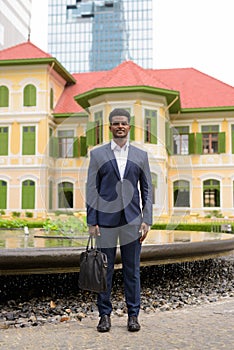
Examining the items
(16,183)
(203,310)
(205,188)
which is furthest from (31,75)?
(203,310)

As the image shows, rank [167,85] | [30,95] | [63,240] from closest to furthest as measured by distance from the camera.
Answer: [63,240]
[30,95]
[167,85]

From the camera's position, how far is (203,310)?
4.69 meters

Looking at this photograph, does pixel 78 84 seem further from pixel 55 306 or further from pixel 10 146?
pixel 55 306

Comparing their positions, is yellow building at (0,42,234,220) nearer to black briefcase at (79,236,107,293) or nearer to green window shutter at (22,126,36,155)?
green window shutter at (22,126,36,155)

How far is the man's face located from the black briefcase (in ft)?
3.08

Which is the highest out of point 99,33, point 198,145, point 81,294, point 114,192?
point 99,33

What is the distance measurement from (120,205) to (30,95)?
2088 cm

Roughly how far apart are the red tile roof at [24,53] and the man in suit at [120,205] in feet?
68.7

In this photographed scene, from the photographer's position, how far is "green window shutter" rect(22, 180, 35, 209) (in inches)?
912

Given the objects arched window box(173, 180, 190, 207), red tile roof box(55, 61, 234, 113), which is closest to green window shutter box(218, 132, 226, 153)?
red tile roof box(55, 61, 234, 113)

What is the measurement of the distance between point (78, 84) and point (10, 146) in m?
5.88

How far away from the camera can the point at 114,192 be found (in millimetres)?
3727

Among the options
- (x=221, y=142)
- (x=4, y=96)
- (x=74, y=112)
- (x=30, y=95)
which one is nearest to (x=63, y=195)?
(x=74, y=112)

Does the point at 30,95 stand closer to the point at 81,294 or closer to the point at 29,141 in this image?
the point at 29,141
